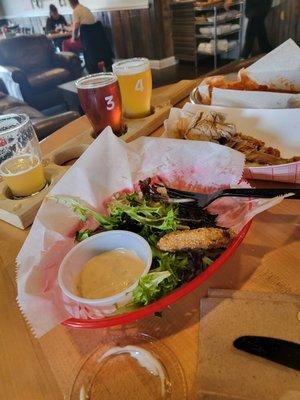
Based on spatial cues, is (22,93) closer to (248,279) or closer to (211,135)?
(211,135)

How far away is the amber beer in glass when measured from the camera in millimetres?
1053

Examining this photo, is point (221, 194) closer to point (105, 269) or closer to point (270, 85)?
point (105, 269)

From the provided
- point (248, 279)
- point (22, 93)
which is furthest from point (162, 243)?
point (22, 93)

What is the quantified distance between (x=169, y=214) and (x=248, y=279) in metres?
0.19

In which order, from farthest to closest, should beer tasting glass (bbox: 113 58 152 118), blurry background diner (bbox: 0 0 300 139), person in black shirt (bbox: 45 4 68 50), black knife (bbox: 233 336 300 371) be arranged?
person in black shirt (bbox: 45 4 68 50) < blurry background diner (bbox: 0 0 300 139) < beer tasting glass (bbox: 113 58 152 118) < black knife (bbox: 233 336 300 371)

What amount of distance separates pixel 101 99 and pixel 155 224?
607 mm

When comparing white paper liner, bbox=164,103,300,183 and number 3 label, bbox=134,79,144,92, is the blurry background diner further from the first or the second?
white paper liner, bbox=164,103,300,183

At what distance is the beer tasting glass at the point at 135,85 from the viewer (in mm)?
1160

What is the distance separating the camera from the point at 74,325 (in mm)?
478

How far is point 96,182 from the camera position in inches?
29.5

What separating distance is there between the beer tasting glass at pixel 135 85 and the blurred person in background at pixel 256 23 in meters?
4.55

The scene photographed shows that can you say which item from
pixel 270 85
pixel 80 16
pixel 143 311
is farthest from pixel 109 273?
pixel 80 16

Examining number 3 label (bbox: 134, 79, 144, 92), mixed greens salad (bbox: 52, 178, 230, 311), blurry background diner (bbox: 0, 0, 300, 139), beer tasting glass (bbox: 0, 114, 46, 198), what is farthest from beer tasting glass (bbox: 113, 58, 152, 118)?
blurry background diner (bbox: 0, 0, 300, 139)

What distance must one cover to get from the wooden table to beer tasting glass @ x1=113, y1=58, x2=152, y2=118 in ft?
2.33
